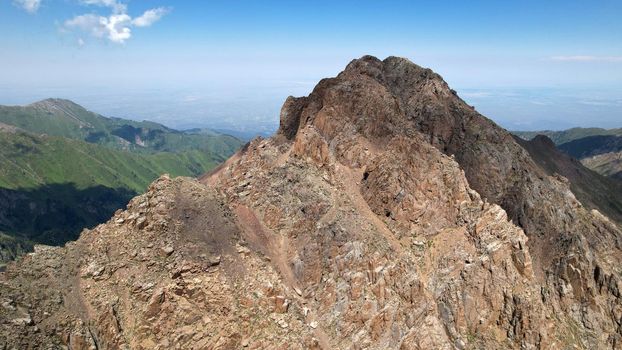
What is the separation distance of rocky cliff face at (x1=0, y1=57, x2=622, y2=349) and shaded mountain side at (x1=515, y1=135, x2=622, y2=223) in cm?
4974

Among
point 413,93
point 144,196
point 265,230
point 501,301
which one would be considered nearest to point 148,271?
point 144,196

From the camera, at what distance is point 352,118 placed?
267ft

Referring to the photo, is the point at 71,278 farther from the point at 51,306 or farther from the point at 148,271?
the point at 148,271

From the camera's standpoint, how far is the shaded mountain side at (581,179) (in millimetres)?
129125

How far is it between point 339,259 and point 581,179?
11918 cm

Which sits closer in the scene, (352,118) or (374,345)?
(374,345)

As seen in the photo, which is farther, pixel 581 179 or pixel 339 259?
pixel 581 179

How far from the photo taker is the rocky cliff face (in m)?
51.4

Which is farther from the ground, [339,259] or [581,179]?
[339,259]

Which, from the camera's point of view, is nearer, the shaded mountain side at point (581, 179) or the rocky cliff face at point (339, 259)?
the rocky cliff face at point (339, 259)

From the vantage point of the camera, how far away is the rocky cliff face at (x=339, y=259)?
5144 cm

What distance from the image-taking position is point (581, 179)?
474 ft

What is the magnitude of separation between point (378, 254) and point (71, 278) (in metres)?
41.5

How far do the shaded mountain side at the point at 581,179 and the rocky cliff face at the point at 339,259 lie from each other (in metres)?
49.7
